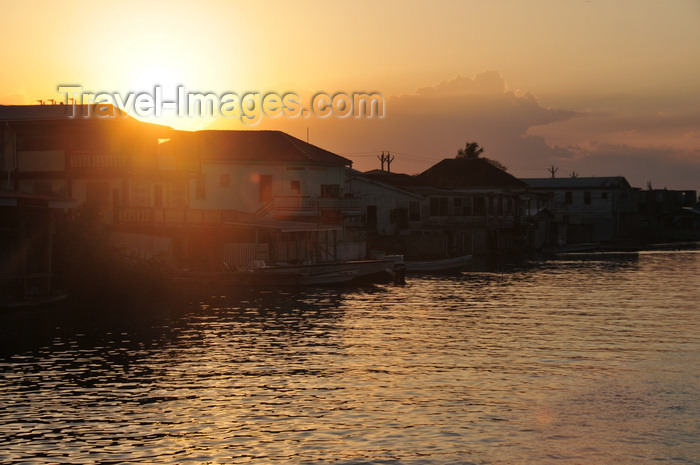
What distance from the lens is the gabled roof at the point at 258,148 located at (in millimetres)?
74125

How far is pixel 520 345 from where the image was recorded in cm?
3083

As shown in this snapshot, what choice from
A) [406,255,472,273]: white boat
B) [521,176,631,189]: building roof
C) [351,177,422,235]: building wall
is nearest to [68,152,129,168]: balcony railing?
[406,255,472,273]: white boat

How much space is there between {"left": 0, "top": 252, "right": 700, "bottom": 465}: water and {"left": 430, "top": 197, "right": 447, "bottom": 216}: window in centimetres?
4906

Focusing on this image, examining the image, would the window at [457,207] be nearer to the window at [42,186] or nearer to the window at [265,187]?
the window at [265,187]

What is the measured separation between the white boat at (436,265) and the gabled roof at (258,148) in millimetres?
12638

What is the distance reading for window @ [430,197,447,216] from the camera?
303 ft

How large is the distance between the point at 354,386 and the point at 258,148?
54.4 meters

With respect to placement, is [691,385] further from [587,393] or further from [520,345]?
[520,345]

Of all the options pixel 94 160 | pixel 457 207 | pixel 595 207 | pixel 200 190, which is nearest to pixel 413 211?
pixel 457 207

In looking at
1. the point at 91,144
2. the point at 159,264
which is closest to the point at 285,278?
the point at 159,264

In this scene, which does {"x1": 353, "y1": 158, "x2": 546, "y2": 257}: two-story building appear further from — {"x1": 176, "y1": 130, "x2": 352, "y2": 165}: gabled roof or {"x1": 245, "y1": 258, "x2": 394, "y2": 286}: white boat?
{"x1": 245, "y1": 258, "x2": 394, "y2": 286}: white boat

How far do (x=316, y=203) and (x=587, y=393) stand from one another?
5069 centimetres

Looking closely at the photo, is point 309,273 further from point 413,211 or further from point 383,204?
point 413,211

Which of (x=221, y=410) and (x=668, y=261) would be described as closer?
(x=221, y=410)
